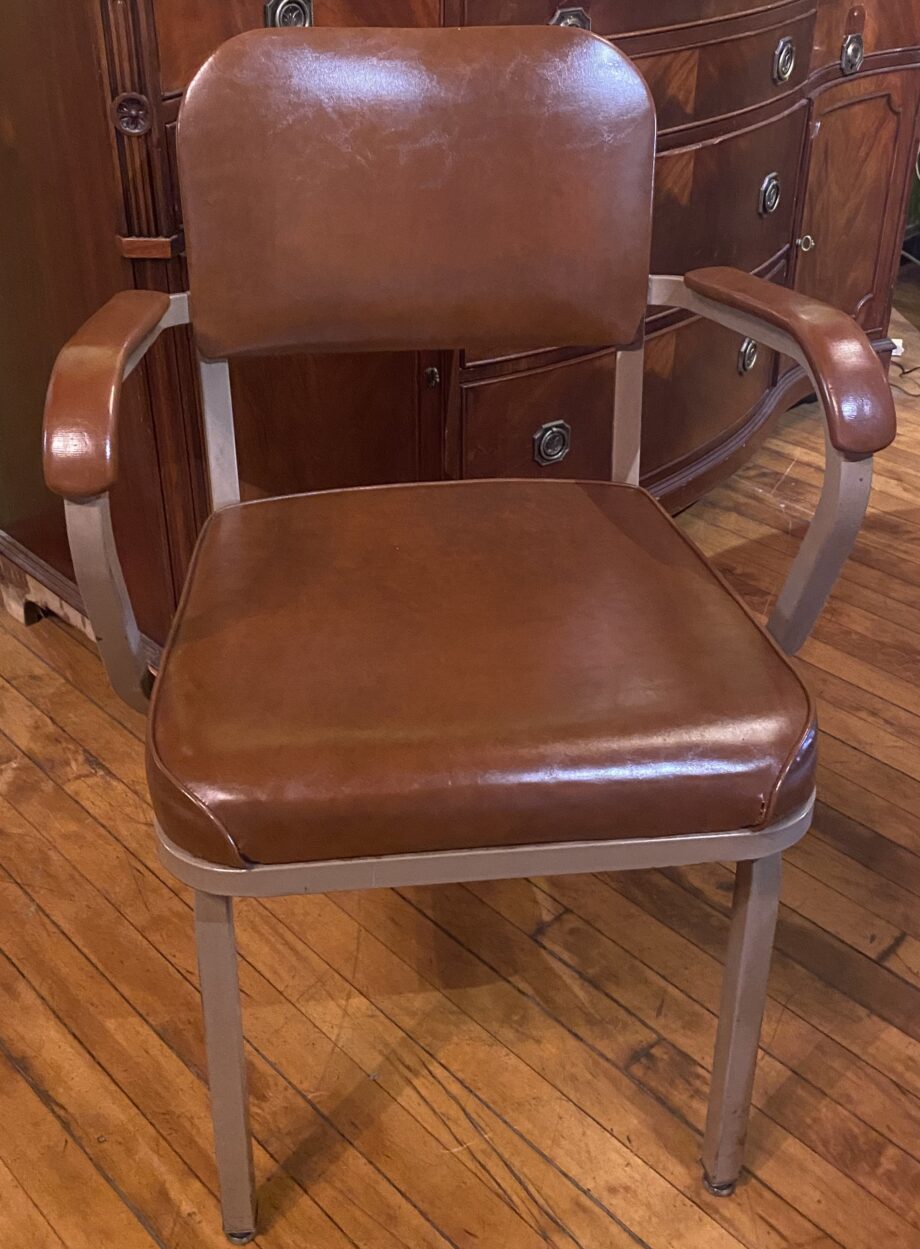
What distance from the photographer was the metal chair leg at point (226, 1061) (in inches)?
37.9

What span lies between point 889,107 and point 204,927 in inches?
84.1

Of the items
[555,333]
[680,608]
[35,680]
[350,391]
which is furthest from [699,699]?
[35,680]

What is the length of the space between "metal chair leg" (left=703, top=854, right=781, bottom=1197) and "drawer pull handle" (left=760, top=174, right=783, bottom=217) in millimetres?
1367

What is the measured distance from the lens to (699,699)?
925mm

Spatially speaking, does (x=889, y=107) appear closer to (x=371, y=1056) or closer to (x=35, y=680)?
(x=35, y=680)

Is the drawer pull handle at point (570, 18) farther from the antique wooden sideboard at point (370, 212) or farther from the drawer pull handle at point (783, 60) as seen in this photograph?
the drawer pull handle at point (783, 60)

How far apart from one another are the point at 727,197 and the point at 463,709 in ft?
4.27

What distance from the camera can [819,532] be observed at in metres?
0.99

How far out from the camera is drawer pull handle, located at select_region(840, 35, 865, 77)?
2.25 metres

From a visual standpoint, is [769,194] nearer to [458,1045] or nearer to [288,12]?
[288,12]

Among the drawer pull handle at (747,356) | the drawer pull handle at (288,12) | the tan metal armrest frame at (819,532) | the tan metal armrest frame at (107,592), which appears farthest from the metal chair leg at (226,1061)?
the drawer pull handle at (747,356)

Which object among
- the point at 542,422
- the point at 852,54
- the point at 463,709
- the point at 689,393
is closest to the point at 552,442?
the point at 542,422

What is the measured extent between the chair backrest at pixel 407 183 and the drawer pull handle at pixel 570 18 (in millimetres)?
377

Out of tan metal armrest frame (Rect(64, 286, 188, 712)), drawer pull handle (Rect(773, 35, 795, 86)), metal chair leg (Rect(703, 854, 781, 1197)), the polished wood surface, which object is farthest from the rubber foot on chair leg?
drawer pull handle (Rect(773, 35, 795, 86))
